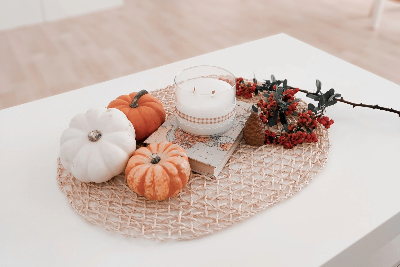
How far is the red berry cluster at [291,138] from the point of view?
2.61 ft

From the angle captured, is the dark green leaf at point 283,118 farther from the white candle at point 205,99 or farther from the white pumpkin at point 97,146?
the white pumpkin at point 97,146

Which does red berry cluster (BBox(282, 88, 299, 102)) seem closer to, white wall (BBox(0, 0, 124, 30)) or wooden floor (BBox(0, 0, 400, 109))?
wooden floor (BBox(0, 0, 400, 109))

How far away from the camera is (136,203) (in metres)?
0.67

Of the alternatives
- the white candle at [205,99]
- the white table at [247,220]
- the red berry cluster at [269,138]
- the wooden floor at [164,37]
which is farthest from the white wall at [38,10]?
the red berry cluster at [269,138]

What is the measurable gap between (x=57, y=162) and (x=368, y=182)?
2.20 ft

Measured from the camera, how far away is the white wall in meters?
2.84

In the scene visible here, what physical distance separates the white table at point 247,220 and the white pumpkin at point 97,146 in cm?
8

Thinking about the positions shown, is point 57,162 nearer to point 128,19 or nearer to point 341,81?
point 341,81

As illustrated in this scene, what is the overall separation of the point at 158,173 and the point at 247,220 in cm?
19

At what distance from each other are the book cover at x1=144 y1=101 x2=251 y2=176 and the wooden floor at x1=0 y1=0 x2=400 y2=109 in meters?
1.57

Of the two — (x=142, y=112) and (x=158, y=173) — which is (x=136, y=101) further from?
(x=158, y=173)

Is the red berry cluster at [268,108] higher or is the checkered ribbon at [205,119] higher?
the checkered ribbon at [205,119]

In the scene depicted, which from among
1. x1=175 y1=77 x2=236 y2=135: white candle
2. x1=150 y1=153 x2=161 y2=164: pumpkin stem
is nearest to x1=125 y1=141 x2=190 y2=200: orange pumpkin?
x1=150 y1=153 x2=161 y2=164: pumpkin stem

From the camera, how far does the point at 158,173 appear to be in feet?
2.08
